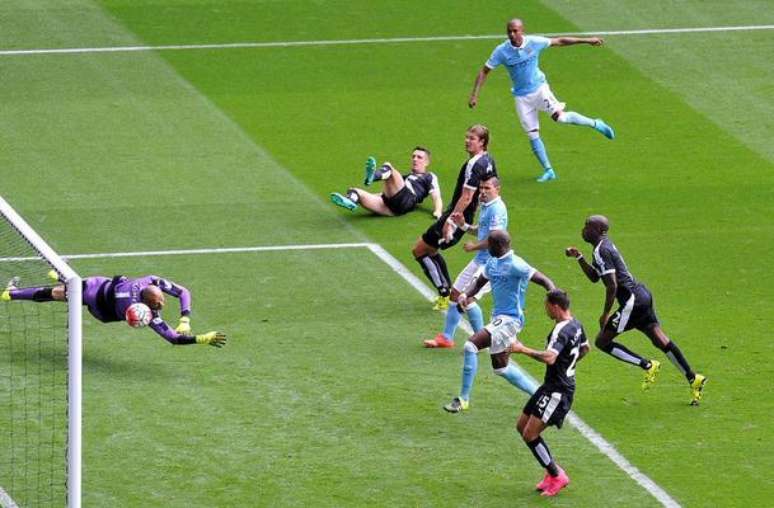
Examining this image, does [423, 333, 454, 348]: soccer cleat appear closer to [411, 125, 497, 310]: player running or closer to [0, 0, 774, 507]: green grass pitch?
[0, 0, 774, 507]: green grass pitch

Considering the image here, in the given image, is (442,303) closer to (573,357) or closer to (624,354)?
(624,354)

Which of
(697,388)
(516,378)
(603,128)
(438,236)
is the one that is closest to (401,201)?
(603,128)

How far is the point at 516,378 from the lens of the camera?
19.5 metres

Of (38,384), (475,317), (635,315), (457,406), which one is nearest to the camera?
(457,406)

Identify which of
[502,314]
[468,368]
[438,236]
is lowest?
[468,368]

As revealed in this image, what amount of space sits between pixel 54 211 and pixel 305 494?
33.5ft

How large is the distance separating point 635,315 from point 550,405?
9.50ft

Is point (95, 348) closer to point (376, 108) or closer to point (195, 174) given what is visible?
point (195, 174)

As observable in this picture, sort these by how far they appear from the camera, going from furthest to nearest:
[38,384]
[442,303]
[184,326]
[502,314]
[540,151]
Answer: [540,151] < [442,303] < [184,326] < [38,384] < [502,314]

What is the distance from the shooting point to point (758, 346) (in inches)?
882

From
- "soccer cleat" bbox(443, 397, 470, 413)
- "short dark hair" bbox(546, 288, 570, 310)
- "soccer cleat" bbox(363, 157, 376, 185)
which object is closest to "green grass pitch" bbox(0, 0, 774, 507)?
"soccer cleat" bbox(443, 397, 470, 413)

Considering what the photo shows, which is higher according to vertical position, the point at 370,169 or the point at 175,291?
the point at 175,291

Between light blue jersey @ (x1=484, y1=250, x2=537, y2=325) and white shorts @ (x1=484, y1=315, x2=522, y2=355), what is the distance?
177mm

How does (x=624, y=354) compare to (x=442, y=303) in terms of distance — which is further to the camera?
(x=442, y=303)
